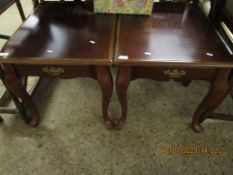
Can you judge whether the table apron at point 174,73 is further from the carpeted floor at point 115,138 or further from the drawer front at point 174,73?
the carpeted floor at point 115,138

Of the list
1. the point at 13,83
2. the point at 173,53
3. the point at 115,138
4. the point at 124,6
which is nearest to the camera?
the point at 173,53

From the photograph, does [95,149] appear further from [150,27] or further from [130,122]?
[150,27]

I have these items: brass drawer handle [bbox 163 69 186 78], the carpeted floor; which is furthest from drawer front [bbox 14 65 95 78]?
the carpeted floor

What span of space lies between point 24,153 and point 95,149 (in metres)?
0.40

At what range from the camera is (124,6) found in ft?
3.53

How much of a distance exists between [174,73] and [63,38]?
532 mm

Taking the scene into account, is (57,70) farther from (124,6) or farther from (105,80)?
(124,6)

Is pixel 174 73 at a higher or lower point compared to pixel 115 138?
higher

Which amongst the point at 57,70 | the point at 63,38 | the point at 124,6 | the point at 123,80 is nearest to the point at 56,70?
the point at 57,70

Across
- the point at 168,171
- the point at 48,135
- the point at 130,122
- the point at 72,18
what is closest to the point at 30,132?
the point at 48,135

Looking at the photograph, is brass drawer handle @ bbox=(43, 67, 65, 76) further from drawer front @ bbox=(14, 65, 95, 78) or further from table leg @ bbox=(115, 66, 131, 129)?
table leg @ bbox=(115, 66, 131, 129)

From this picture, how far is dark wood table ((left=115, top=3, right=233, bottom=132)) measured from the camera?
0.82 meters

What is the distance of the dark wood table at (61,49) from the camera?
0.83m
